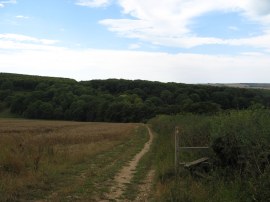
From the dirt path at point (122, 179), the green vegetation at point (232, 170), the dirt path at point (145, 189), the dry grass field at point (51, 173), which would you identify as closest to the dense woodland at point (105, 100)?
the dirt path at point (122, 179)

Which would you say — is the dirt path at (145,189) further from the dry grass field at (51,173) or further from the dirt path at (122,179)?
the dry grass field at (51,173)

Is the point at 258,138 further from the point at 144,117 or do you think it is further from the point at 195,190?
the point at 144,117

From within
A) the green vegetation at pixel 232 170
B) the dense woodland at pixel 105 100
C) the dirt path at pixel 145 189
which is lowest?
the dense woodland at pixel 105 100

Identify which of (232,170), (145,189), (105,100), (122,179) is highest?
(232,170)

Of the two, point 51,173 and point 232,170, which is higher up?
point 232,170

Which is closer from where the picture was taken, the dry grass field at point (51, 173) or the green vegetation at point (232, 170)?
the green vegetation at point (232, 170)

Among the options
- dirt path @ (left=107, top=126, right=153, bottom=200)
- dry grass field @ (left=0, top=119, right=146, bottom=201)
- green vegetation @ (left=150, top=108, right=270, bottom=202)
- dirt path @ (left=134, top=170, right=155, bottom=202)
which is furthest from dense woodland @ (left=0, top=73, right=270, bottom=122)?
green vegetation @ (left=150, top=108, right=270, bottom=202)

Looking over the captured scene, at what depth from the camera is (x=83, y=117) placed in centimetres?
11669

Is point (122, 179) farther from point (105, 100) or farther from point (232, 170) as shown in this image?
point (105, 100)

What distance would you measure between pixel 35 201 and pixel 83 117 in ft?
352

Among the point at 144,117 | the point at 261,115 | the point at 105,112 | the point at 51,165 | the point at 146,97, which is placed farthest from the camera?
the point at 146,97

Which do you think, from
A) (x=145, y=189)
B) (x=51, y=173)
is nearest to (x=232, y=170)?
(x=145, y=189)

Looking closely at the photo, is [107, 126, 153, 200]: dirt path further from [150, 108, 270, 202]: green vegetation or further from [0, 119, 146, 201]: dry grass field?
[150, 108, 270, 202]: green vegetation

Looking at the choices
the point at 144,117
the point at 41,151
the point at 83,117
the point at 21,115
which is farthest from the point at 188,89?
the point at 41,151
